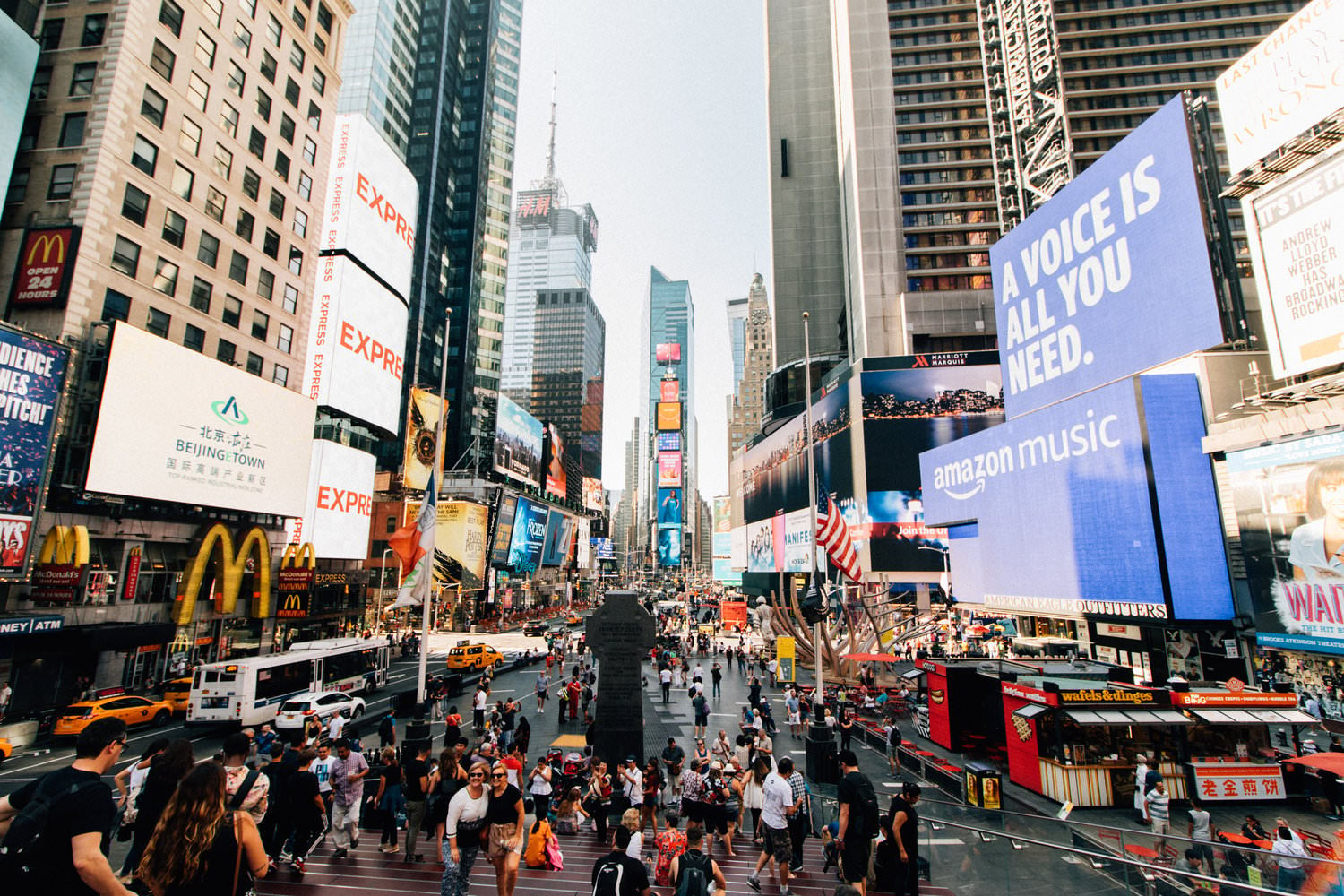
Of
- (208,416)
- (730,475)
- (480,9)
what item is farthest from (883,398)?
(480,9)

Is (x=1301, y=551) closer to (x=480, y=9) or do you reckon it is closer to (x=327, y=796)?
(x=327, y=796)

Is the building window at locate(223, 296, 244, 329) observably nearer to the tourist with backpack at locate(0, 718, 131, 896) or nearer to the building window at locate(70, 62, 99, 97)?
the building window at locate(70, 62, 99, 97)

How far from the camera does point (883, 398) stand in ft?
200

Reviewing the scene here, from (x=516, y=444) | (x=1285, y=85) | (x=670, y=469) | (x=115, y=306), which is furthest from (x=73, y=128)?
(x=670, y=469)

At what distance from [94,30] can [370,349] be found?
20.8m

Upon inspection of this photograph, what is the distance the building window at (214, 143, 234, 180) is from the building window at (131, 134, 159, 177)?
3.54 m

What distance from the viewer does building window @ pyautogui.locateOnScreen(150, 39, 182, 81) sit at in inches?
1130

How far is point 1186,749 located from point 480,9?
129820 mm

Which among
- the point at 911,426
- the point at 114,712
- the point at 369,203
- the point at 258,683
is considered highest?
the point at 369,203

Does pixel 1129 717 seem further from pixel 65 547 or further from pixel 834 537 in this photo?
pixel 65 547

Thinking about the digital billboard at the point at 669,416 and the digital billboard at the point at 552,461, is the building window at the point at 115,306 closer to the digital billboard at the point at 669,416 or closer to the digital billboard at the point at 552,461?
the digital billboard at the point at 552,461

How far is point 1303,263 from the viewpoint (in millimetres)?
18031

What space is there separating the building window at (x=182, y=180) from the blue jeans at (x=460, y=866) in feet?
114

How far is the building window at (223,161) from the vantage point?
1265 inches
